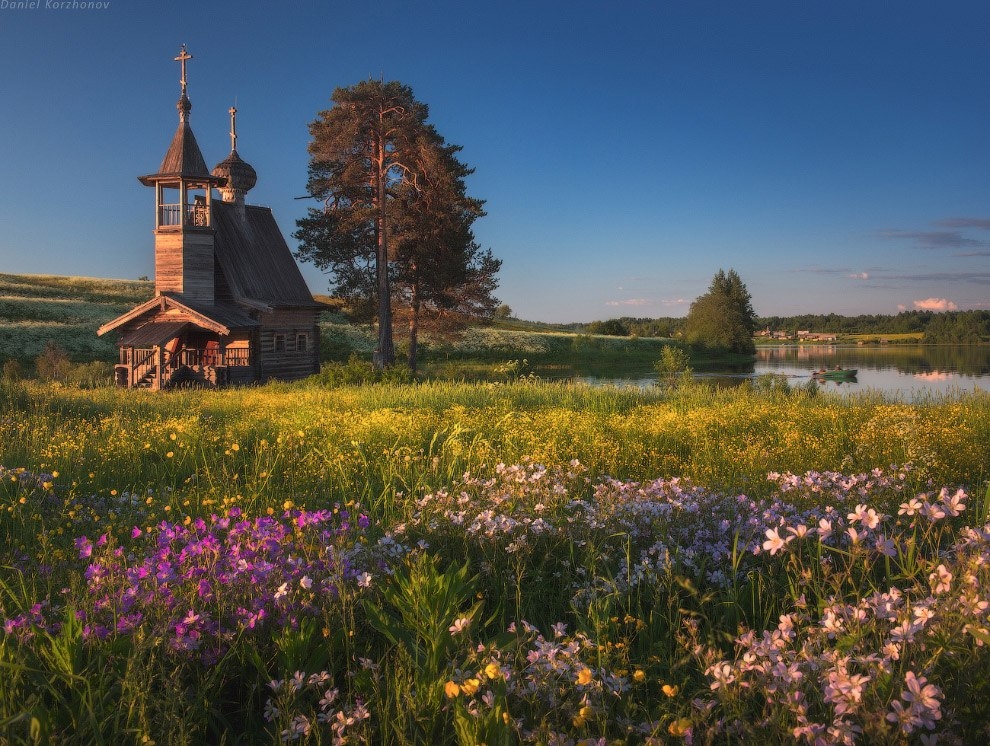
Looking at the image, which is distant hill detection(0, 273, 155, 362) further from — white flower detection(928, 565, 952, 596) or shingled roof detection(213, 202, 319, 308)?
white flower detection(928, 565, 952, 596)

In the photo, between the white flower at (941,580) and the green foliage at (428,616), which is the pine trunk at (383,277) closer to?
the green foliage at (428,616)

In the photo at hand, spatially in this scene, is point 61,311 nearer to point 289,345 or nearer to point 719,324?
point 289,345

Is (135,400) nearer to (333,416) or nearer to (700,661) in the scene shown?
(333,416)

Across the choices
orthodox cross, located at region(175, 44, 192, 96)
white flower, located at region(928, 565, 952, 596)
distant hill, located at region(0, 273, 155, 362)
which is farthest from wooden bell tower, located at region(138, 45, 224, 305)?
white flower, located at region(928, 565, 952, 596)

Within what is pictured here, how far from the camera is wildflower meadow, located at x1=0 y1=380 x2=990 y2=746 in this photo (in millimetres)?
2301

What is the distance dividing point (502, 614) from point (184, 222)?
98.0 feet

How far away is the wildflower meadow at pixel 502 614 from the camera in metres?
2.30

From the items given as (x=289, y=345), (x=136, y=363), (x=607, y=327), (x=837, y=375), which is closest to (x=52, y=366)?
(x=136, y=363)

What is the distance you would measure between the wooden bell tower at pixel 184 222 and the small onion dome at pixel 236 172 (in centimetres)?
417

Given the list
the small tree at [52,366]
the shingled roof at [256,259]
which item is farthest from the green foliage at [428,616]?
the small tree at [52,366]

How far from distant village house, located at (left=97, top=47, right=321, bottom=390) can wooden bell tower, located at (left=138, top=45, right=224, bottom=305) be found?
0.04 m

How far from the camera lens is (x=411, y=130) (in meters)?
29.1

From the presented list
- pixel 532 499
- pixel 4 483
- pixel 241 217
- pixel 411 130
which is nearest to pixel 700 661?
pixel 532 499

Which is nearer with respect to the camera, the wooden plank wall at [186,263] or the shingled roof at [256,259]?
the wooden plank wall at [186,263]
